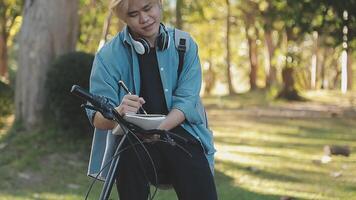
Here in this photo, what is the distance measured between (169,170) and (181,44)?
654mm

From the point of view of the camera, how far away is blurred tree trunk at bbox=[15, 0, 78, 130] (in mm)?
10164

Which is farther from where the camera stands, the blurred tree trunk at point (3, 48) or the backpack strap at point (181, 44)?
the blurred tree trunk at point (3, 48)

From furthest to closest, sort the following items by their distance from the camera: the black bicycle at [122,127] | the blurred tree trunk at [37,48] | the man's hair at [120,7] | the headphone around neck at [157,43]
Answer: the blurred tree trunk at [37,48]
the headphone around neck at [157,43]
the man's hair at [120,7]
the black bicycle at [122,127]

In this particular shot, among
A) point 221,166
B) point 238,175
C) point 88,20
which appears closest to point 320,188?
point 238,175

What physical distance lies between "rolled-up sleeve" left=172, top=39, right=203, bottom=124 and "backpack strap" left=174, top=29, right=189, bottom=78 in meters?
0.02

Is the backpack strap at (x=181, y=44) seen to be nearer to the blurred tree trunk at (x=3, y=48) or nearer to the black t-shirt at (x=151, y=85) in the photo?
the black t-shirt at (x=151, y=85)

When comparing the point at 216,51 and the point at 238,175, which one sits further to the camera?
the point at 216,51

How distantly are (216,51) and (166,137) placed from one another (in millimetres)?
44982

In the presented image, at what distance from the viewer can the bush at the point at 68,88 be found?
9.37 meters

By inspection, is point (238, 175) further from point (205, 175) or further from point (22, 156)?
point (205, 175)

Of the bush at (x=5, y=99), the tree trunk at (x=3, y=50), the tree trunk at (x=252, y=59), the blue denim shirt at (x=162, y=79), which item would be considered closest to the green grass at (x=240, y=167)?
the bush at (x=5, y=99)

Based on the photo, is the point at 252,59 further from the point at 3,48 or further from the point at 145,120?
the point at 145,120

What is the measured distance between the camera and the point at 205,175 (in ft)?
11.2

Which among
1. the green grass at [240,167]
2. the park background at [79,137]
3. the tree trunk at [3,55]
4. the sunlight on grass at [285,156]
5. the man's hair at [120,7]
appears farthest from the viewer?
the tree trunk at [3,55]
